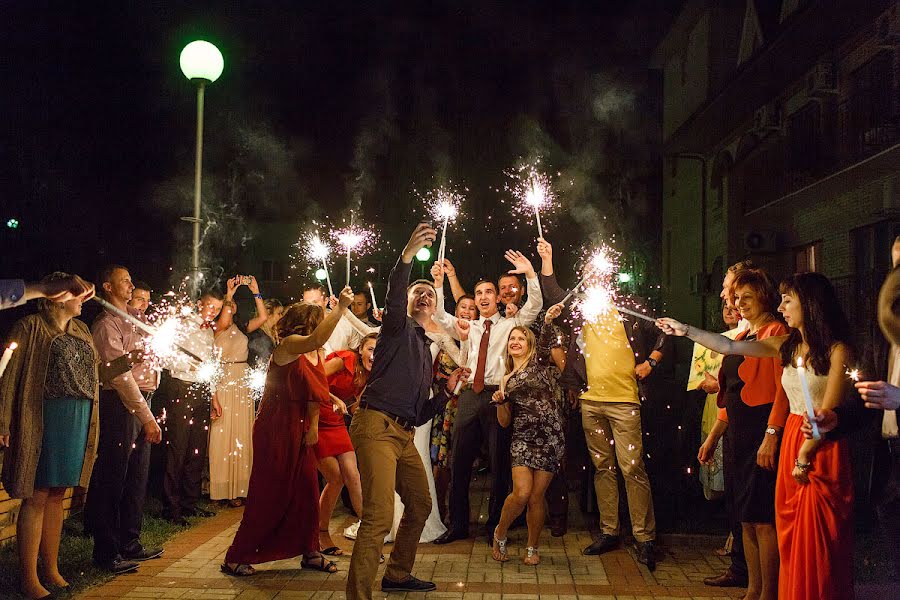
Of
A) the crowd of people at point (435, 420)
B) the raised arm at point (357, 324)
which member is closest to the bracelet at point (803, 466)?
the crowd of people at point (435, 420)

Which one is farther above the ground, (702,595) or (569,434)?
(569,434)

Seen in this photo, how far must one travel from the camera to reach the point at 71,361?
542cm

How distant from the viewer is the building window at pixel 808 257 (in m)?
14.8

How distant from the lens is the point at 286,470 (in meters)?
6.05

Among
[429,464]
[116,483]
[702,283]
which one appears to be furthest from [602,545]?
[702,283]

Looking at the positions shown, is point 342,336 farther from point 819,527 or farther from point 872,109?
point 872,109

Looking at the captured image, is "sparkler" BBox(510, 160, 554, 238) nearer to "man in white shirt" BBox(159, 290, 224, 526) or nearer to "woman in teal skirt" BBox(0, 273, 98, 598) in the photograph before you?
"man in white shirt" BBox(159, 290, 224, 526)

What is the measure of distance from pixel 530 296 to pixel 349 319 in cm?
220

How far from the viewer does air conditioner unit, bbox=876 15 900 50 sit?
1162cm

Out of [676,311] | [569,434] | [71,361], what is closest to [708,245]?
[676,311]

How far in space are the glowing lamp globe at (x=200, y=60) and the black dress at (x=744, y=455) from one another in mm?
6392

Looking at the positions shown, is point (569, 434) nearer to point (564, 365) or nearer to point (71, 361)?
point (564, 365)

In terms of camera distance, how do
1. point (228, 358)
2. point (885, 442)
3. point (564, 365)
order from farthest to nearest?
point (228, 358) < point (564, 365) < point (885, 442)

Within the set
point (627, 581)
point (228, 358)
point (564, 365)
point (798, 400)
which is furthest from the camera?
point (228, 358)
